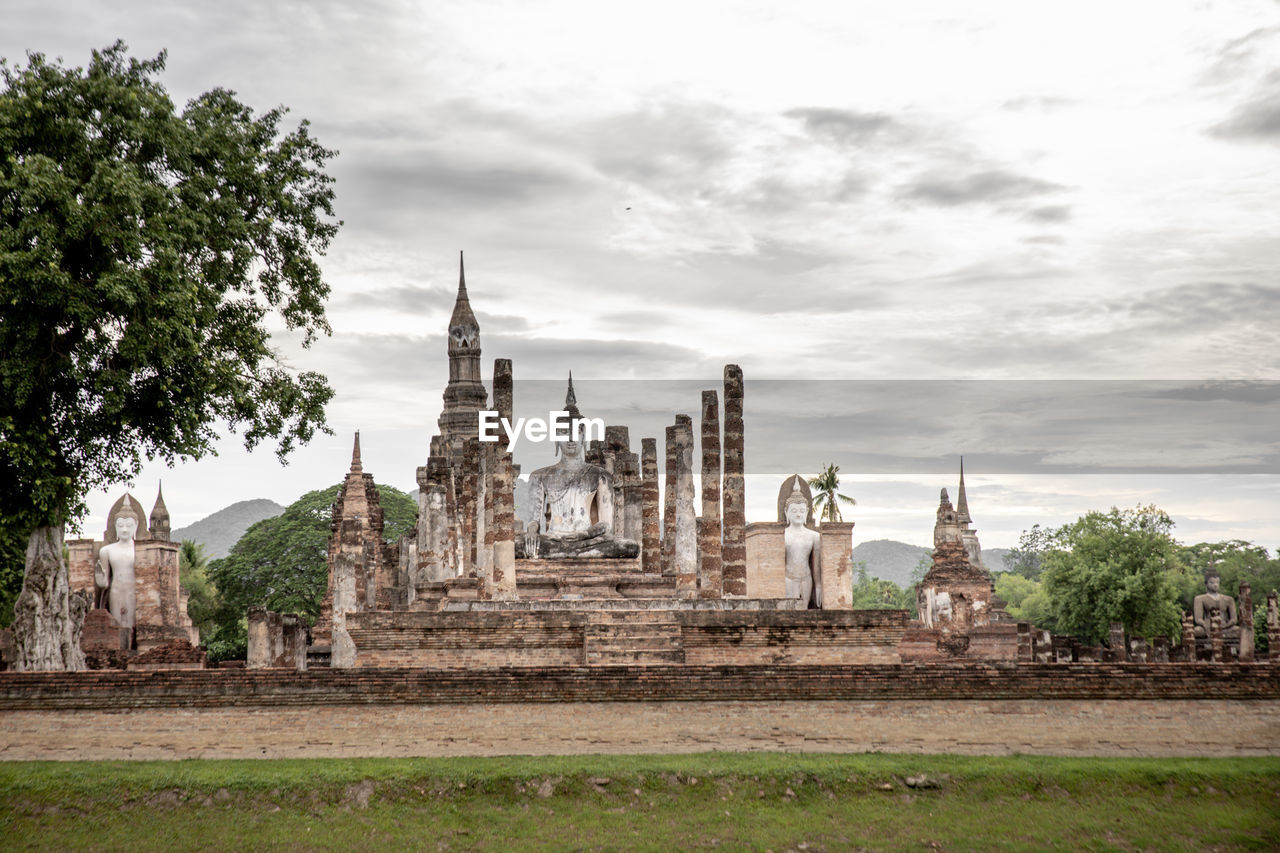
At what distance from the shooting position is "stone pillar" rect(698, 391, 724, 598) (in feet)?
65.9

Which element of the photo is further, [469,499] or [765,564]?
[765,564]

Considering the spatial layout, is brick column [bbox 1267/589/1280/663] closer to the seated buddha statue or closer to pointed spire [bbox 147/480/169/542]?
the seated buddha statue

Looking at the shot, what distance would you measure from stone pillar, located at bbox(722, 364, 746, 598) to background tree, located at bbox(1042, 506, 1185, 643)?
25.2 meters

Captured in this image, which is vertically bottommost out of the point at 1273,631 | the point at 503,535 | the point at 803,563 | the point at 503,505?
the point at 1273,631

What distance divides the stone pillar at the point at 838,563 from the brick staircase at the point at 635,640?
A: 1067 centimetres

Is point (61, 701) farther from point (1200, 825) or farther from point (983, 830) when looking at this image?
point (1200, 825)

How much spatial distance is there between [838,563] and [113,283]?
19061mm

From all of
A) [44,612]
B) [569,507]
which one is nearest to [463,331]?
[569,507]

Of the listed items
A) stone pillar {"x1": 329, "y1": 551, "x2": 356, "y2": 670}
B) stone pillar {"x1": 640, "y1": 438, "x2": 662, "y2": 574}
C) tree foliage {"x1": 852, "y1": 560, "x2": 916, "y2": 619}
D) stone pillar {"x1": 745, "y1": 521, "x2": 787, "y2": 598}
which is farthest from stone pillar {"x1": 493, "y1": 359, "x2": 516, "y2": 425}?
tree foliage {"x1": 852, "y1": 560, "x2": 916, "y2": 619}

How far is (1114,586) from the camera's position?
41188mm

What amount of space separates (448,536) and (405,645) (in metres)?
12.6

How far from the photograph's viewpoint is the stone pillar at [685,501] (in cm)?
2459

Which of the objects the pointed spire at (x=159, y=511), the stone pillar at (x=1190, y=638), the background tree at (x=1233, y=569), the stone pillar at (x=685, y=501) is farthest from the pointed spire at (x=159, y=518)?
the background tree at (x=1233, y=569)

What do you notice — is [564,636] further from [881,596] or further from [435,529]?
[881,596]
